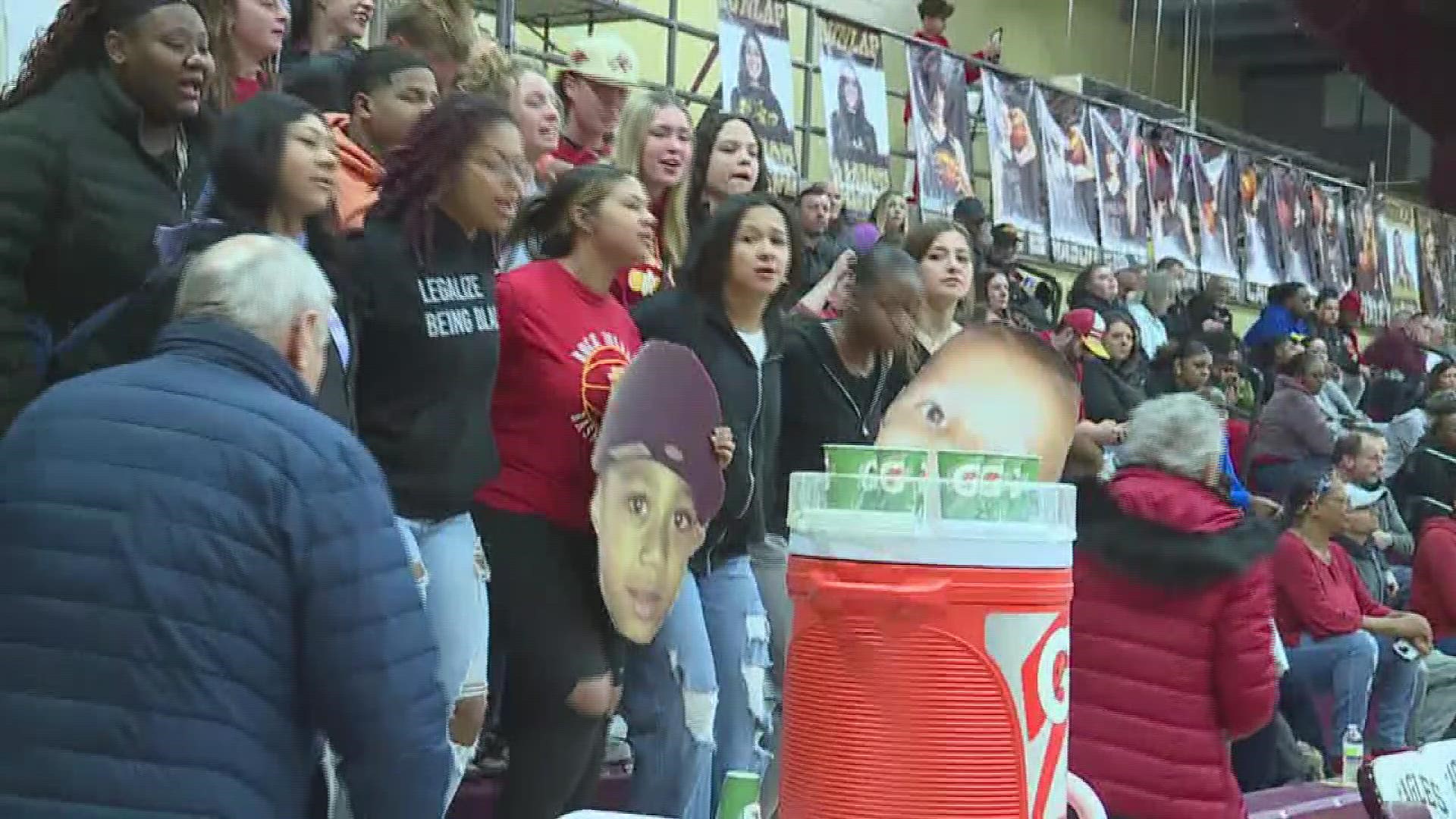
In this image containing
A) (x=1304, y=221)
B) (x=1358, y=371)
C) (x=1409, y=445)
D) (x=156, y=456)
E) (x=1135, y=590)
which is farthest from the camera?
(x=1304, y=221)

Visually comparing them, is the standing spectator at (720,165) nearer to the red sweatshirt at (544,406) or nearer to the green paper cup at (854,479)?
the red sweatshirt at (544,406)

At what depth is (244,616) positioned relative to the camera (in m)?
2.04

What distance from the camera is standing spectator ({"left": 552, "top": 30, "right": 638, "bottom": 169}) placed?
15.2ft

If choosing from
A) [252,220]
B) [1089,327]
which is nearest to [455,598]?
[252,220]

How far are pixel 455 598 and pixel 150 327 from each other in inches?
26.7

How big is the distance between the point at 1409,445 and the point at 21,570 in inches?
391

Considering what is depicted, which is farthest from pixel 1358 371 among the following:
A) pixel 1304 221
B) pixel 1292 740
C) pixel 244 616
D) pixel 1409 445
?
pixel 244 616

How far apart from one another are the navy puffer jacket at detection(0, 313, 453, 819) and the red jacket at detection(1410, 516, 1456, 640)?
6.73m

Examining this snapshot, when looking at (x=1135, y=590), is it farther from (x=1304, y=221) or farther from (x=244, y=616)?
(x=1304, y=221)

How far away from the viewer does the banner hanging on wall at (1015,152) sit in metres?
10.9

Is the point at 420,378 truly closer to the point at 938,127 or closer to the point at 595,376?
the point at 595,376

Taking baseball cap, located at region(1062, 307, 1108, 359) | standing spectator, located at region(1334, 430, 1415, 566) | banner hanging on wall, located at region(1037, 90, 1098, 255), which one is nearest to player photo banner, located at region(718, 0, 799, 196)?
baseball cap, located at region(1062, 307, 1108, 359)

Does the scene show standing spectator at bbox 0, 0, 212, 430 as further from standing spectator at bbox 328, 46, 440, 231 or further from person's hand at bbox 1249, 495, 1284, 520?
person's hand at bbox 1249, 495, 1284, 520

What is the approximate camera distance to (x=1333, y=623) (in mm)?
6750
